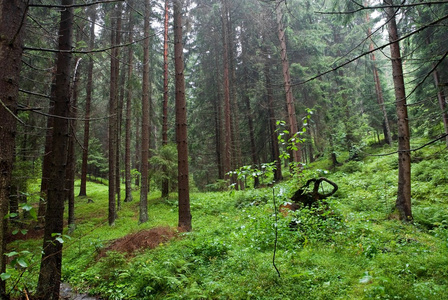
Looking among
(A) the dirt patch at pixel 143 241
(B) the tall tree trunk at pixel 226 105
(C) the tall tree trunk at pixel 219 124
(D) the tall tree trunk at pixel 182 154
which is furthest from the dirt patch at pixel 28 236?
(C) the tall tree trunk at pixel 219 124

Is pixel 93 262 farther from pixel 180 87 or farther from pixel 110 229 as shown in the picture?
pixel 180 87

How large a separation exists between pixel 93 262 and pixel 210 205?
5.76 m

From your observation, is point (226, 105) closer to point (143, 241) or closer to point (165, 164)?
point (165, 164)

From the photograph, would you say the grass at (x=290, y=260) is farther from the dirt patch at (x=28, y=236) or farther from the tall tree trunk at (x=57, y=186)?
the dirt patch at (x=28, y=236)

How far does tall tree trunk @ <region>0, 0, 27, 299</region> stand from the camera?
2615 millimetres

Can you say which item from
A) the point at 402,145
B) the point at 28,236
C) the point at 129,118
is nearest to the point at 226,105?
the point at 129,118

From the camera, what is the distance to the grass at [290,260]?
374 centimetres

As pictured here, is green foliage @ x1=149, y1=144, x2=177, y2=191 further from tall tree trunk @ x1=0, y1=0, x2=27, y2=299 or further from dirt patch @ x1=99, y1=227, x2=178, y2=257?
tall tree trunk @ x1=0, y1=0, x2=27, y2=299

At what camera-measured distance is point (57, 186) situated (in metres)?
4.30

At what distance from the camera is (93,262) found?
A: 6.82 metres

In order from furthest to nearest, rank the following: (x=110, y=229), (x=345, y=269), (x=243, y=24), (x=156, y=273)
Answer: (x=243, y=24)
(x=110, y=229)
(x=156, y=273)
(x=345, y=269)

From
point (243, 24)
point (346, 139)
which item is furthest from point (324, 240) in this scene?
point (243, 24)

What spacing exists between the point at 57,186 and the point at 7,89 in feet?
6.86

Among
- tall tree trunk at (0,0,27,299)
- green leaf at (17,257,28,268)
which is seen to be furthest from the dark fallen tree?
tall tree trunk at (0,0,27,299)
